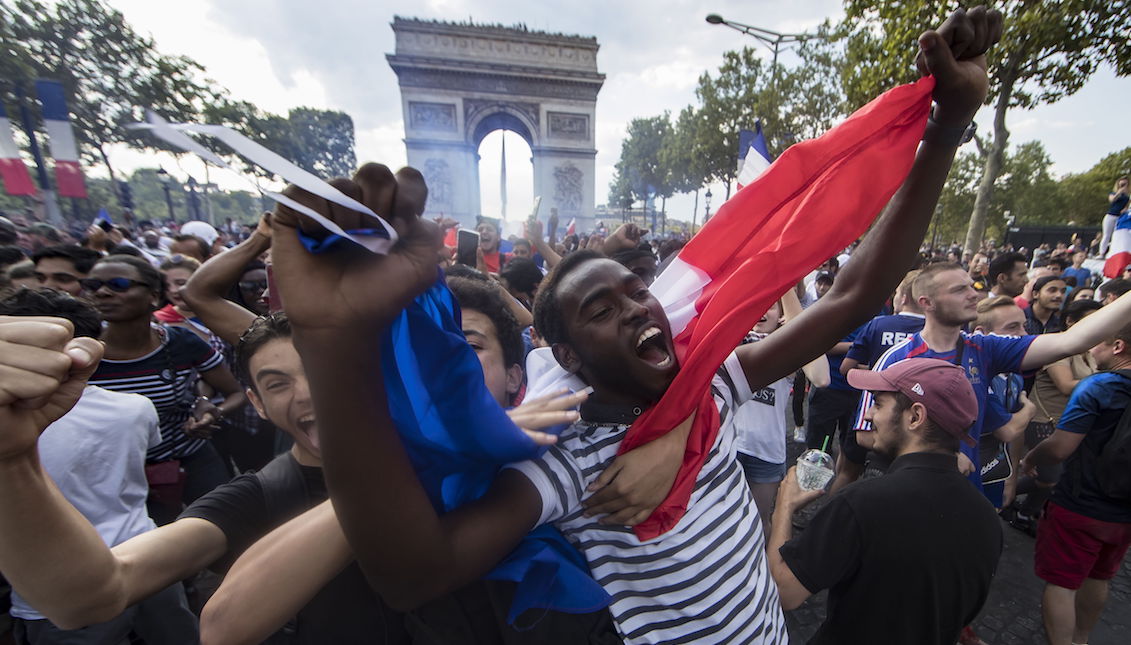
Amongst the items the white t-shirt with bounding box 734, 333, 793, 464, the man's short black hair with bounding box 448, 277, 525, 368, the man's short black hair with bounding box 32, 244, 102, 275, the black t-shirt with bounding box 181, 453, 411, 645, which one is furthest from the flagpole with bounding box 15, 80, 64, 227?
the white t-shirt with bounding box 734, 333, 793, 464

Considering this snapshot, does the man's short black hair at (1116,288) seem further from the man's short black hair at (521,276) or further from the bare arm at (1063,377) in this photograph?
the man's short black hair at (521,276)

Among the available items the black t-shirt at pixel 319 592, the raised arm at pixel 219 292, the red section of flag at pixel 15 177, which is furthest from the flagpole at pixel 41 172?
the black t-shirt at pixel 319 592

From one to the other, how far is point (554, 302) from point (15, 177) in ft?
46.2

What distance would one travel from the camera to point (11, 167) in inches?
380

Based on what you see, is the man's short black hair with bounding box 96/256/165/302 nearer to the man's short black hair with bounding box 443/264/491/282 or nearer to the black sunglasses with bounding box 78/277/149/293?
the black sunglasses with bounding box 78/277/149/293

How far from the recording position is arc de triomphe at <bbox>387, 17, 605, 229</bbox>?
89.7 ft

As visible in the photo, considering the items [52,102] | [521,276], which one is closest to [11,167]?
[52,102]

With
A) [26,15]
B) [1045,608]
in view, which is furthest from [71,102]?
[1045,608]

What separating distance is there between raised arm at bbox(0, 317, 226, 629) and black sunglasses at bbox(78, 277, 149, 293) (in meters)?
2.09

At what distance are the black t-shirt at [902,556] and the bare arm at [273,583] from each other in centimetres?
141

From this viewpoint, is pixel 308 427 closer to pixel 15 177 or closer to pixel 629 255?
pixel 629 255

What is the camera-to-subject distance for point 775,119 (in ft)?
75.9

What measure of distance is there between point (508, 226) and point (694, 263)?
22.3 feet

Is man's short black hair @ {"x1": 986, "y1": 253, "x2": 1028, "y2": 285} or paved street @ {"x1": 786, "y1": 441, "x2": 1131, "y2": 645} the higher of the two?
man's short black hair @ {"x1": 986, "y1": 253, "x2": 1028, "y2": 285}
